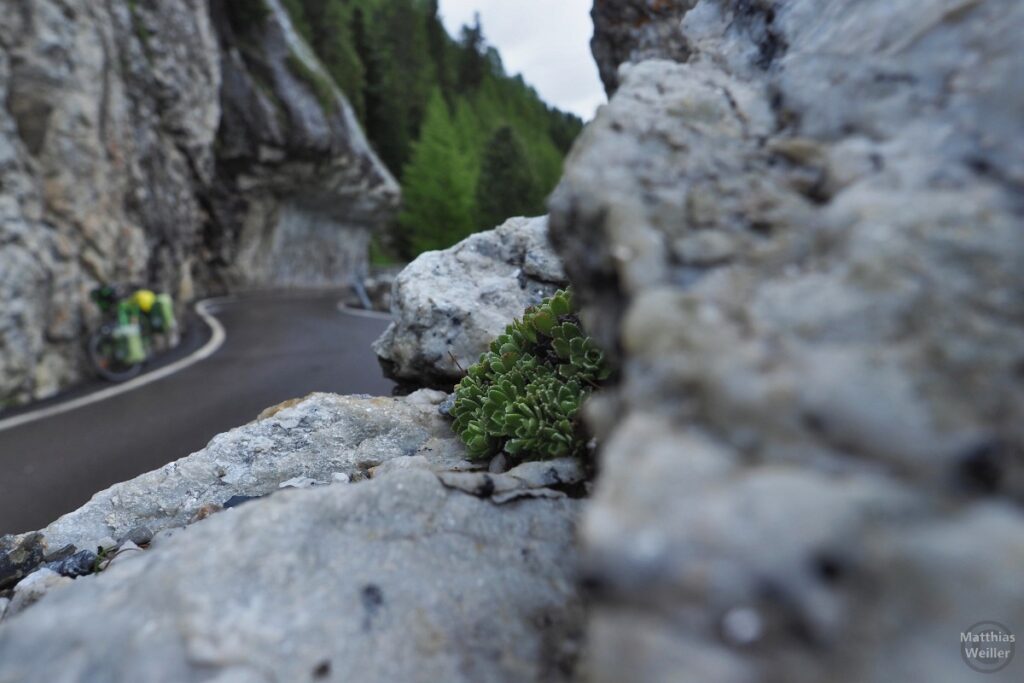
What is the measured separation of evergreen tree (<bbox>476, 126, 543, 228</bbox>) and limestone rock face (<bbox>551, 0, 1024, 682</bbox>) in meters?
31.8

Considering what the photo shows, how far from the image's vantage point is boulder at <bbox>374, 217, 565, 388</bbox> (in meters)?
5.20

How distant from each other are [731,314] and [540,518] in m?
1.32

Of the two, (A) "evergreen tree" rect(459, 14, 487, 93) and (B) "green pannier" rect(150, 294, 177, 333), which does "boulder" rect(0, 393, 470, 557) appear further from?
(A) "evergreen tree" rect(459, 14, 487, 93)

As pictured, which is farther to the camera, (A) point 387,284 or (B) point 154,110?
(A) point 387,284

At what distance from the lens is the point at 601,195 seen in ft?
5.98

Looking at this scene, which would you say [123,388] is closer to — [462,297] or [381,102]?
[462,297]

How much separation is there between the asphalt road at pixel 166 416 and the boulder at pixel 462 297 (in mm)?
2498

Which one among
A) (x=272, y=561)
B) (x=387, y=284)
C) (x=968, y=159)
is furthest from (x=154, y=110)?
(x=968, y=159)

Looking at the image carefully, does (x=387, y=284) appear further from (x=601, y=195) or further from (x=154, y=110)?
(x=601, y=195)

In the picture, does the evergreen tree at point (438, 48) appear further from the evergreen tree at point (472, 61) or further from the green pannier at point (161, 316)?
the green pannier at point (161, 316)

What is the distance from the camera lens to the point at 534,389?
11.1 ft

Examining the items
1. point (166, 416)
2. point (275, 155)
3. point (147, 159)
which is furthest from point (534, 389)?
point (275, 155)

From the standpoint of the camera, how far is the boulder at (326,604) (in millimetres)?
1774

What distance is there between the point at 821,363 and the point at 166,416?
7.89 metres
